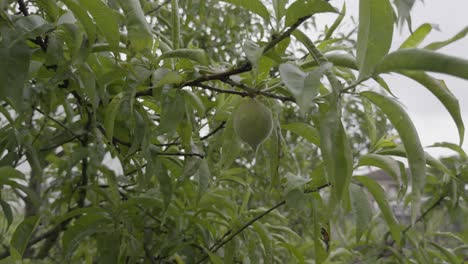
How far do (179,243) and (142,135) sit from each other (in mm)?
383

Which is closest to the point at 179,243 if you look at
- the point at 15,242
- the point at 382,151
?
the point at 15,242

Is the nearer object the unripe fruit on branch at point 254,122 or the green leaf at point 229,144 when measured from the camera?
the unripe fruit on branch at point 254,122

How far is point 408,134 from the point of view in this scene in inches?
20.7

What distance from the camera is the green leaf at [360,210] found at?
0.74 metres

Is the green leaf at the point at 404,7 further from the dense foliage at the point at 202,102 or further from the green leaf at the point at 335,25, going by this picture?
the green leaf at the point at 335,25

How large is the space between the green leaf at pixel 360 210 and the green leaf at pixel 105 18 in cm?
39

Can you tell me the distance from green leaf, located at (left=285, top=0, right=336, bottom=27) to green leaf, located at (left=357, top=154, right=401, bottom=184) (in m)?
0.27

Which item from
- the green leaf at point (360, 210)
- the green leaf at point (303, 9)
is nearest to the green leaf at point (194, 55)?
the green leaf at point (303, 9)

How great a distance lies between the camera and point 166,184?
0.75 meters

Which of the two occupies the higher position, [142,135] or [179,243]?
[142,135]

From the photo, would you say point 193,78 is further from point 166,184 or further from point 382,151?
point 382,151

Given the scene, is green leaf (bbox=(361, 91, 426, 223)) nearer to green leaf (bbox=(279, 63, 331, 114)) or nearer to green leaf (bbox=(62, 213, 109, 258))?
green leaf (bbox=(279, 63, 331, 114))

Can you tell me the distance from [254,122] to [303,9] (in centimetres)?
14

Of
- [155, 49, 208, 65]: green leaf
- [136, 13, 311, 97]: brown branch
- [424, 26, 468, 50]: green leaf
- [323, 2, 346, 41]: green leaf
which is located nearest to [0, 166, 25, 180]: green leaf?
[136, 13, 311, 97]: brown branch
